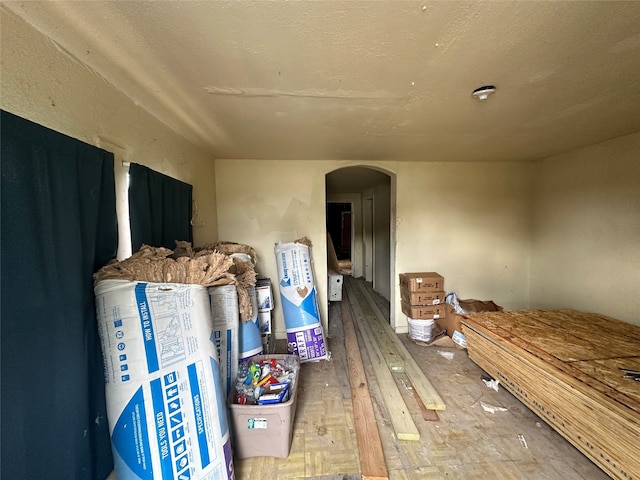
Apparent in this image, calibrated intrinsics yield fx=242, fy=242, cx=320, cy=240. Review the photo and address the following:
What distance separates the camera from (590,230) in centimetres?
264

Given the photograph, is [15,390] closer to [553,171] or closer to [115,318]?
[115,318]

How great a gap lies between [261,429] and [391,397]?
1.13 meters

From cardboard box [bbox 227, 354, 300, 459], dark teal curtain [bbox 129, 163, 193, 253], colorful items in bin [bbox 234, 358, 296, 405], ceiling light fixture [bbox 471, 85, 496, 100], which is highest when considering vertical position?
ceiling light fixture [bbox 471, 85, 496, 100]

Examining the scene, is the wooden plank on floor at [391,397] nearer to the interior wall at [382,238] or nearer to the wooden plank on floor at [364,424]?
the wooden plank on floor at [364,424]

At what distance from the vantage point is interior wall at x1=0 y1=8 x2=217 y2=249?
2.80 ft

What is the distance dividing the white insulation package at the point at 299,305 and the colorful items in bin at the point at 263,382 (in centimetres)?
68

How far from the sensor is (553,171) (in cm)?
304

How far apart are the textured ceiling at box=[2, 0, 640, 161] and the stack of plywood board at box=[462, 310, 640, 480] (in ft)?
5.82

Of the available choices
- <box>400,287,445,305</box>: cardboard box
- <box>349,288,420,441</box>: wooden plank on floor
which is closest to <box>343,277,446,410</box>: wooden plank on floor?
<box>349,288,420,441</box>: wooden plank on floor

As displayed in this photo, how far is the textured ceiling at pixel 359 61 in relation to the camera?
0.91 meters

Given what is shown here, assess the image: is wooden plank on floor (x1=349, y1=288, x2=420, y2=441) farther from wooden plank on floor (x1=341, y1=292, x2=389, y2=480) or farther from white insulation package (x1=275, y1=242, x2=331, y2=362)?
white insulation package (x1=275, y1=242, x2=331, y2=362)

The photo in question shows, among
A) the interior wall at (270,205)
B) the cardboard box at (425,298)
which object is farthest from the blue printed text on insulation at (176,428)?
the cardboard box at (425,298)

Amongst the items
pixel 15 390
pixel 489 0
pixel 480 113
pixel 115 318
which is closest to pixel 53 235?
pixel 115 318

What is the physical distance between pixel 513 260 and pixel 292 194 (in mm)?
3238
